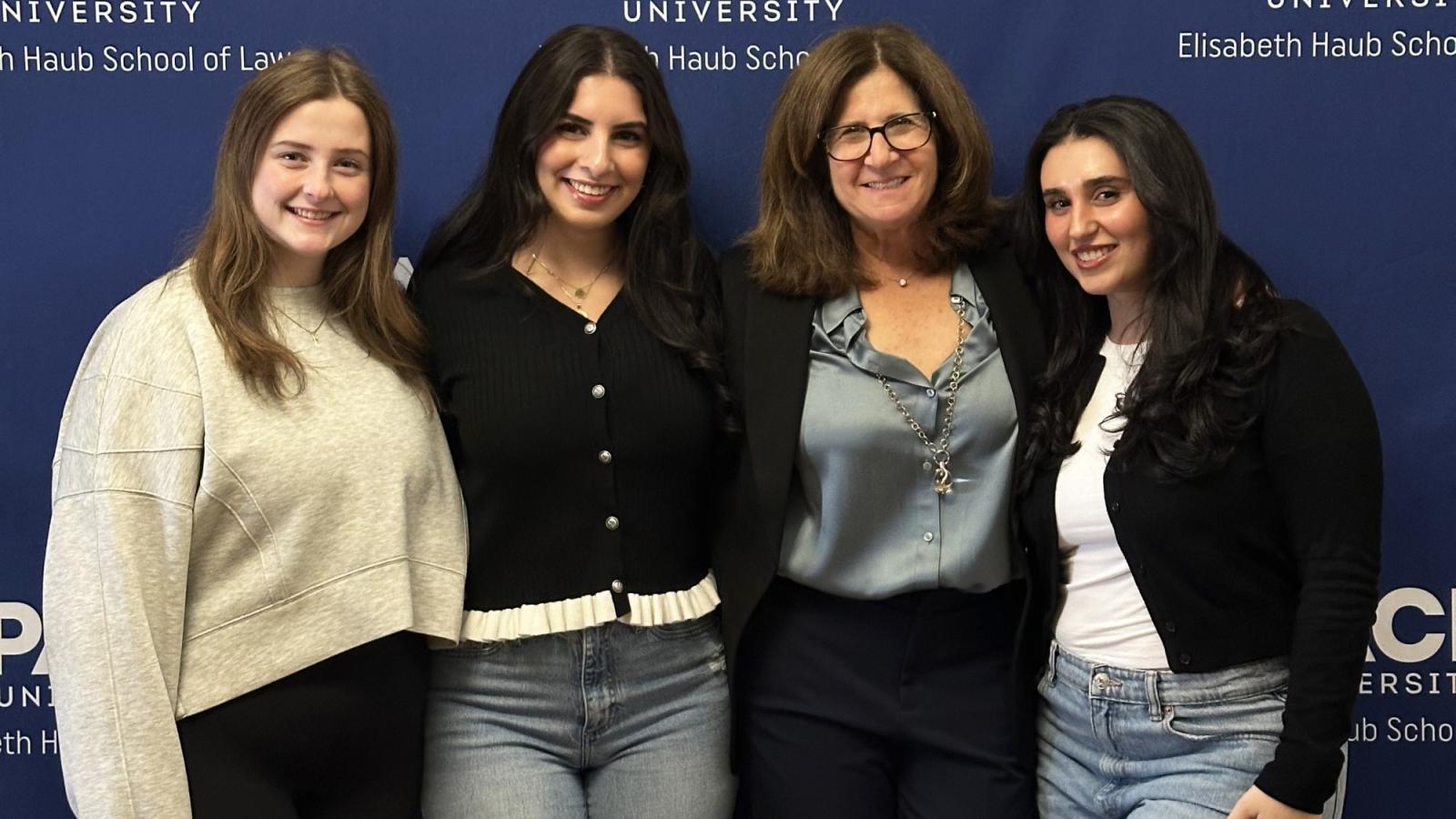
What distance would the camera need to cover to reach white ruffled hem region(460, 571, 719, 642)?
1995 millimetres

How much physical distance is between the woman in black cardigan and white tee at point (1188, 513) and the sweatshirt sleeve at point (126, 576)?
1220 mm

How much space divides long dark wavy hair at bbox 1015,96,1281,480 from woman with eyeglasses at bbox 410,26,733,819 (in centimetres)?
54

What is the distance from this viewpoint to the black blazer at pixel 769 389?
2.04 metres

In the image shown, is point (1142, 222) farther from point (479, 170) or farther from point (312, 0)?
point (312, 0)

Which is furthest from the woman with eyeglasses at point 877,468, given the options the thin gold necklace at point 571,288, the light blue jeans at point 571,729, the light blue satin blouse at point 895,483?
the thin gold necklace at point 571,288

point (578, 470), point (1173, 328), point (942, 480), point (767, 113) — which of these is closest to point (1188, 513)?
point (1173, 328)

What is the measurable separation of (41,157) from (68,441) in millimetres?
895

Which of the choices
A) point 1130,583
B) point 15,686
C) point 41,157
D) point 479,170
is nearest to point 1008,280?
point 1130,583

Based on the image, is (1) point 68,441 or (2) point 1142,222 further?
(2) point 1142,222

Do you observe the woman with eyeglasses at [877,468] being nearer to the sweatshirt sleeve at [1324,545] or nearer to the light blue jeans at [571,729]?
the light blue jeans at [571,729]

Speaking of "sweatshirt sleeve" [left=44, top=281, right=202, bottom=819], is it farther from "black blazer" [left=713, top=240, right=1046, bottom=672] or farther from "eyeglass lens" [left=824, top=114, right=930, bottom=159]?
"eyeglass lens" [left=824, top=114, right=930, bottom=159]

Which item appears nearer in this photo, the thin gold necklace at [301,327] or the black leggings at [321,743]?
the black leggings at [321,743]

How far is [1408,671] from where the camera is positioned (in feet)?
8.15

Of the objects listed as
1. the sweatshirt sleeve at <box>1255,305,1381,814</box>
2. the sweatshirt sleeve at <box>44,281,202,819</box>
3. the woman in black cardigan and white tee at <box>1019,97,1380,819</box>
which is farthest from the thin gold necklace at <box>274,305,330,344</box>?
the sweatshirt sleeve at <box>1255,305,1381,814</box>
